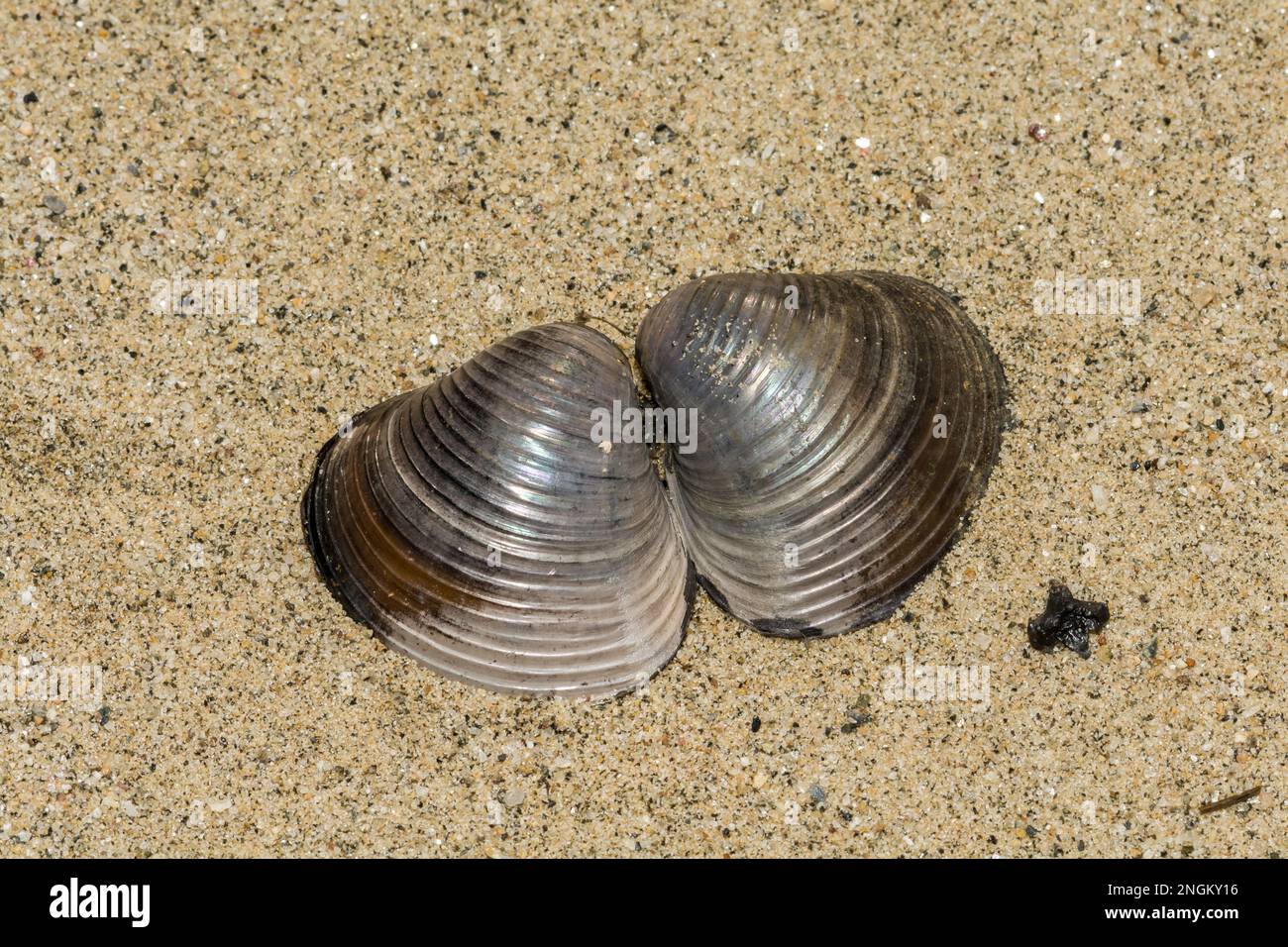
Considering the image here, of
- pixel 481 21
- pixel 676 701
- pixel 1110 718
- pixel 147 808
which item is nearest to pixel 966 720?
pixel 1110 718

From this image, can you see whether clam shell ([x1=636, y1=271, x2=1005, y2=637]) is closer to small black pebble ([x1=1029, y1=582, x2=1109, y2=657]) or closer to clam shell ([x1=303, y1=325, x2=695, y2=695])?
clam shell ([x1=303, y1=325, x2=695, y2=695])

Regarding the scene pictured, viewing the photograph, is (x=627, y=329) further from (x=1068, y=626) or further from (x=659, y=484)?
(x=1068, y=626)

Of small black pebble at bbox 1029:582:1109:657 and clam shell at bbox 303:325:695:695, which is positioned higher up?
clam shell at bbox 303:325:695:695

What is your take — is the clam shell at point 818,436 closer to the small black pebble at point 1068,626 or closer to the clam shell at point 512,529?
the clam shell at point 512,529

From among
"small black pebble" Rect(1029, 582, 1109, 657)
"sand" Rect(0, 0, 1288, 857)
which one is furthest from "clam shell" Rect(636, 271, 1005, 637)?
"small black pebble" Rect(1029, 582, 1109, 657)

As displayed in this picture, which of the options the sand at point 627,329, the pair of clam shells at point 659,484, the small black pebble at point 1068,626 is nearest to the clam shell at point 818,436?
the pair of clam shells at point 659,484
